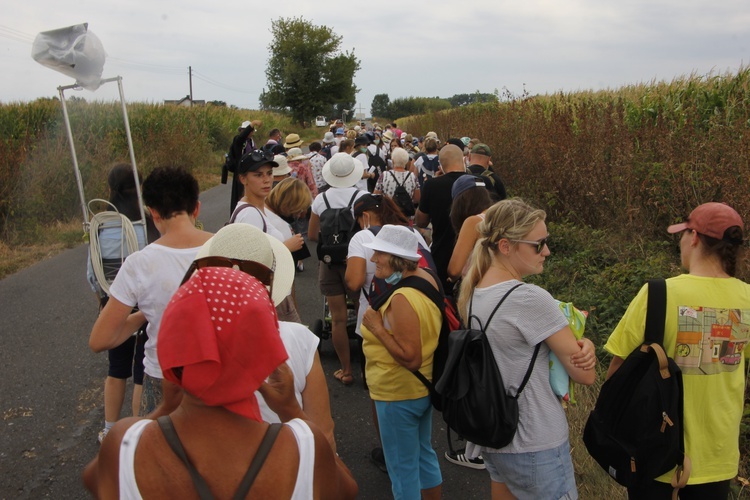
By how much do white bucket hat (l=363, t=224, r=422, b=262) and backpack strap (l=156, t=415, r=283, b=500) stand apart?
5.62 ft

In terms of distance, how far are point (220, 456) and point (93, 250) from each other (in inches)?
103

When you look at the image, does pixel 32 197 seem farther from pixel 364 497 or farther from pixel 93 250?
pixel 364 497

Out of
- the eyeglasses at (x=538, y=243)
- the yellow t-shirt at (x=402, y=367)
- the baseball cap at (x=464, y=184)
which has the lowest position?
the yellow t-shirt at (x=402, y=367)

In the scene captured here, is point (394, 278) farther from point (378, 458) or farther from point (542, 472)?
point (378, 458)

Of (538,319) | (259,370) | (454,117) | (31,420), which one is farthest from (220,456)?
(454,117)

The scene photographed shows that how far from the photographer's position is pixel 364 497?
3680 mm

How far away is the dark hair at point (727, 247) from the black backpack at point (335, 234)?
293 cm

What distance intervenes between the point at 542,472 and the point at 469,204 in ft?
7.32

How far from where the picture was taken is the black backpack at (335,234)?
4930 millimetres

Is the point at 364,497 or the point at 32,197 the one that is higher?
the point at 32,197

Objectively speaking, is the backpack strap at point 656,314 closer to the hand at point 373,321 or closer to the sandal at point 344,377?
the hand at point 373,321

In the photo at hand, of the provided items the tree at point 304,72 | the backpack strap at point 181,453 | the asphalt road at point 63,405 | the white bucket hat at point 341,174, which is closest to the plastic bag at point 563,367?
the asphalt road at point 63,405

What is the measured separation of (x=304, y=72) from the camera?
60.4 m

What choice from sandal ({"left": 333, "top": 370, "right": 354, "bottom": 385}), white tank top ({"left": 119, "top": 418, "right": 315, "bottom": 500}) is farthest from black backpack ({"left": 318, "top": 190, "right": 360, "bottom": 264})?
white tank top ({"left": 119, "top": 418, "right": 315, "bottom": 500})
